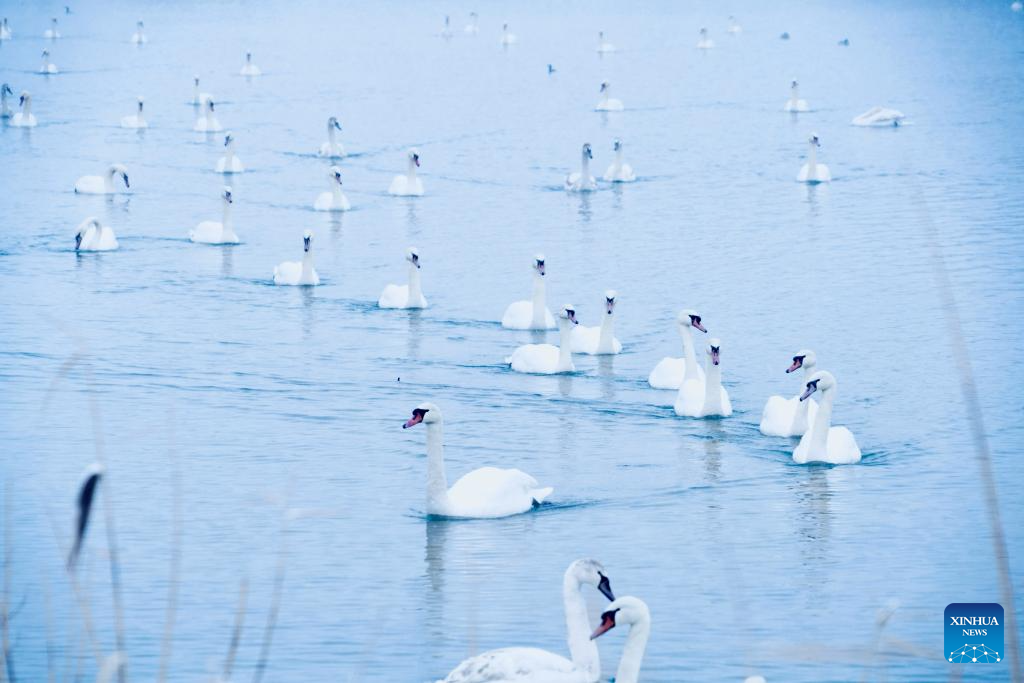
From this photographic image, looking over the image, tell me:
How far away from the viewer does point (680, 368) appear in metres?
17.2

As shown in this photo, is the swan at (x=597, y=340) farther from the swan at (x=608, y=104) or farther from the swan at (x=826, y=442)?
the swan at (x=608, y=104)

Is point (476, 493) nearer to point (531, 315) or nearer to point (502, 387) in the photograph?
point (502, 387)

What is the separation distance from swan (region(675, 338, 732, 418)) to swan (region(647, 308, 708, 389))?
0.73 metres

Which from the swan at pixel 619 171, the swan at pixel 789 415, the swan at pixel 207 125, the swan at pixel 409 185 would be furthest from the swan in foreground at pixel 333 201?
the swan at pixel 789 415

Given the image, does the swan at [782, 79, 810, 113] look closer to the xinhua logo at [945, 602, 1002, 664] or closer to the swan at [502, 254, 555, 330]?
the swan at [502, 254, 555, 330]

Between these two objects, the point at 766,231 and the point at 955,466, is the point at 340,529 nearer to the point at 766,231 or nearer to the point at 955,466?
the point at 955,466

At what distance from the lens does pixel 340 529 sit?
504 inches

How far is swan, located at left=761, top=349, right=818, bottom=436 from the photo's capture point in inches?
601

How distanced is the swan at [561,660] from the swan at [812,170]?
23760 millimetres

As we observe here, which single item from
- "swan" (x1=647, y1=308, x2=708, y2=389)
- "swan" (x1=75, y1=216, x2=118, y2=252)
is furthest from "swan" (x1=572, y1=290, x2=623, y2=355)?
"swan" (x1=75, y1=216, x2=118, y2=252)

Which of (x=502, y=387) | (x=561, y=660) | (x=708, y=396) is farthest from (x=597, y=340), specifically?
(x=561, y=660)

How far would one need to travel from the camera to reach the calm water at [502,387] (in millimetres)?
10750

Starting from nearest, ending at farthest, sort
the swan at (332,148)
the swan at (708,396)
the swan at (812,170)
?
the swan at (708,396)
the swan at (812,170)
the swan at (332,148)

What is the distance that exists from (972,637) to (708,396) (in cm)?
683
